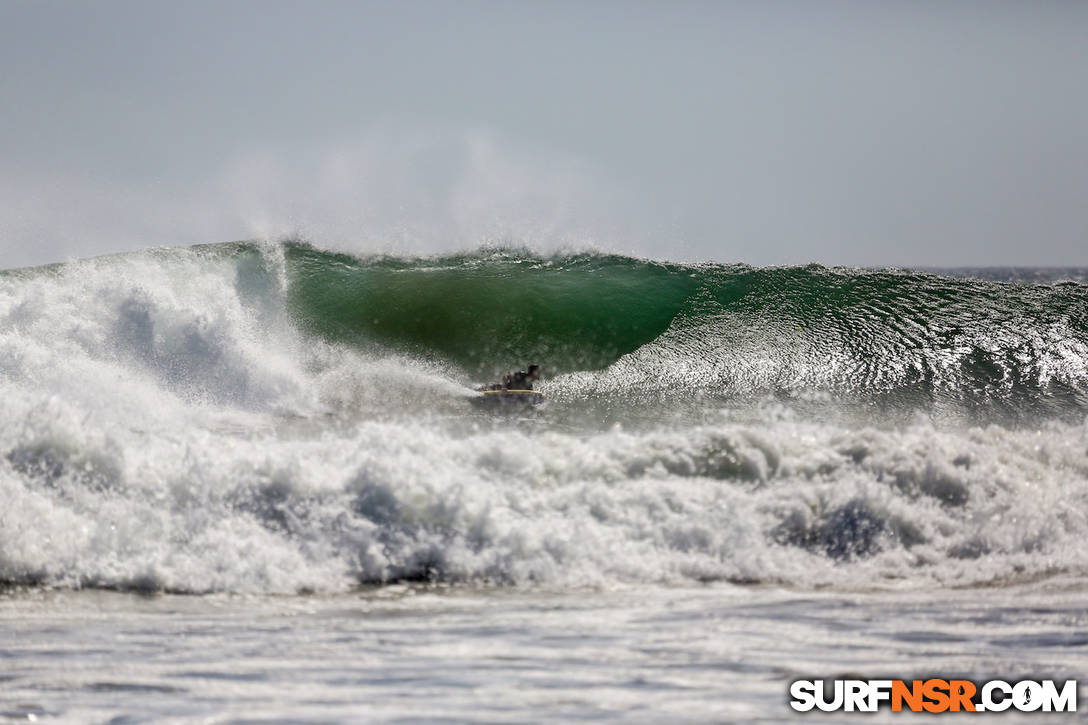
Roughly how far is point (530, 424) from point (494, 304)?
396 cm

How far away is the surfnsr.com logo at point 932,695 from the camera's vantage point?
4.73m

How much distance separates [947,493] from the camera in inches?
350

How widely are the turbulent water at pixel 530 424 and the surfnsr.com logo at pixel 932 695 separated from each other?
7.55 ft

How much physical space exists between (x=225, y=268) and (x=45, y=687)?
11137 millimetres

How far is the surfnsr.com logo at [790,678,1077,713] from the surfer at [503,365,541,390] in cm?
846

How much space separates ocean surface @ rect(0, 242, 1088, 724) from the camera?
5.27 metres

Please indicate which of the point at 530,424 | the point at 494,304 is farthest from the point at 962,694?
the point at 494,304

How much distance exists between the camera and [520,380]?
13320mm

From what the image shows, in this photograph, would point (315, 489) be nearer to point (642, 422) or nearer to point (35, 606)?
point (35, 606)

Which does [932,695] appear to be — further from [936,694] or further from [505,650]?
[505,650]

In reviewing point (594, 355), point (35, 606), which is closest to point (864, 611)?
point (35, 606)

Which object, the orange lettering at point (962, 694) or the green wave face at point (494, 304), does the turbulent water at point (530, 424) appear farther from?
the orange lettering at point (962, 694)

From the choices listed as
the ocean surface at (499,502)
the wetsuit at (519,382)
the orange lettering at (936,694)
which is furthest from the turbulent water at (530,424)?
the orange lettering at (936,694)

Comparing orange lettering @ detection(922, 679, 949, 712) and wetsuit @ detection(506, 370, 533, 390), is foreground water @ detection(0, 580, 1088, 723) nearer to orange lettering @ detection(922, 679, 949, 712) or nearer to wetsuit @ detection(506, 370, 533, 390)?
orange lettering @ detection(922, 679, 949, 712)
